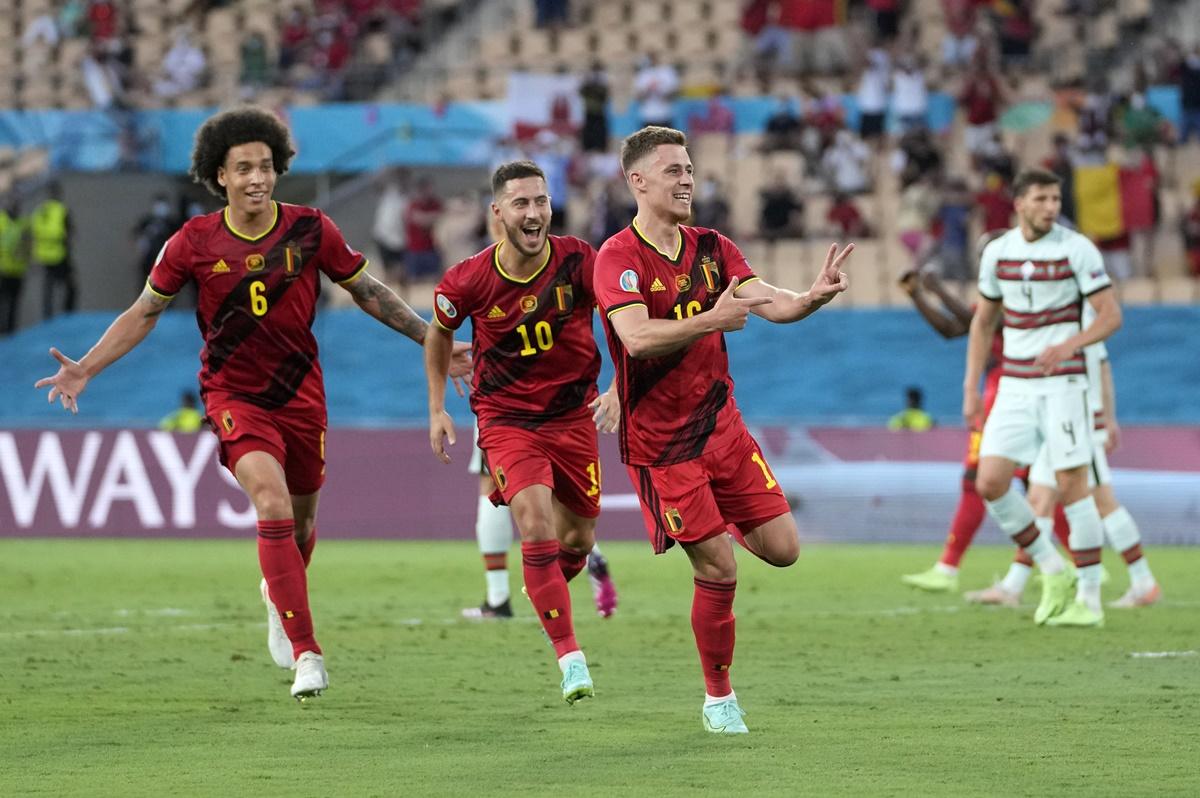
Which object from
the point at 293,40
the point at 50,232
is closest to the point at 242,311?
the point at 50,232

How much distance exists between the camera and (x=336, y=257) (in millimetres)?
9695

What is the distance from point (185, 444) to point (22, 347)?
10.4 m

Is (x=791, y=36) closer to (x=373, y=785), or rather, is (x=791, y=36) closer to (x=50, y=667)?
(x=50, y=667)

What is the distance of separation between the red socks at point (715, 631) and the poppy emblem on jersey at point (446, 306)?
6.69 ft

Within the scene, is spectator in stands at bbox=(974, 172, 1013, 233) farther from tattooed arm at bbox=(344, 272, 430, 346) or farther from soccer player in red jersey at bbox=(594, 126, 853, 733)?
soccer player in red jersey at bbox=(594, 126, 853, 733)

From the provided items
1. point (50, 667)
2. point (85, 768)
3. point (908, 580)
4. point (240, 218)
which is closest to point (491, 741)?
point (85, 768)

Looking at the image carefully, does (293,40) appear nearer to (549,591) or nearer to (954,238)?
(954,238)

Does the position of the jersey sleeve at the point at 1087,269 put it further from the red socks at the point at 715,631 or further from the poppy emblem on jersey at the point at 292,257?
the poppy emblem on jersey at the point at 292,257

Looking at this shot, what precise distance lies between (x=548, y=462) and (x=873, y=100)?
2108 centimetres

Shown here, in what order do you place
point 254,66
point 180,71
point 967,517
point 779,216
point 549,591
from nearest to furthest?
point 549,591
point 967,517
point 779,216
point 254,66
point 180,71

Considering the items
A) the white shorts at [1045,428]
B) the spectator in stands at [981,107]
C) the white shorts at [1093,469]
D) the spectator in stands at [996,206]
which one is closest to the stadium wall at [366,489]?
the white shorts at [1093,469]

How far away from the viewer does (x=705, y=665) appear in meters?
8.20

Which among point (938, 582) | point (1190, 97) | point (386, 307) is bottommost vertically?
point (938, 582)

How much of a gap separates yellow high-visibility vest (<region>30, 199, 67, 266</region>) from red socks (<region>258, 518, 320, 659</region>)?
70.8ft
